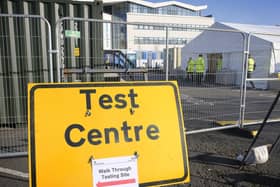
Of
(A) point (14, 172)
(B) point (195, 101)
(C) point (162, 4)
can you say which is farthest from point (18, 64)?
(C) point (162, 4)

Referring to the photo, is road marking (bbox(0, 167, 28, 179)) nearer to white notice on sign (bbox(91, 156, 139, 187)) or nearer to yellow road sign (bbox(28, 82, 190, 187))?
yellow road sign (bbox(28, 82, 190, 187))

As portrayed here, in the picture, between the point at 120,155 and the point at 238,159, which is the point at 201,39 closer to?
the point at 238,159

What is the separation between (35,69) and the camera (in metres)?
5.05

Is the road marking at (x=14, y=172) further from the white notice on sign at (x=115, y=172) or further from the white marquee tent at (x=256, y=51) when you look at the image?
the white marquee tent at (x=256, y=51)

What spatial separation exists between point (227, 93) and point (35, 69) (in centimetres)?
793

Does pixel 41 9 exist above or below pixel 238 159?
above

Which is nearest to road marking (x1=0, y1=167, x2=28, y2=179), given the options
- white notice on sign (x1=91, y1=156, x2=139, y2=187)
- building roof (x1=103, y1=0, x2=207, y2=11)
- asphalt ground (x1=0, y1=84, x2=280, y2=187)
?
asphalt ground (x1=0, y1=84, x2=280, y2=187)

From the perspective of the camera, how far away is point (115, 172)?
168 cm

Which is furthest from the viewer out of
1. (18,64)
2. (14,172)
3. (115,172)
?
(18,64)

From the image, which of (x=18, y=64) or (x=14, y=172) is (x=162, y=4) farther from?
(x=14, y=172)

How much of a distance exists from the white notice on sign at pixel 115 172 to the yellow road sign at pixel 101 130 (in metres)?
0.04

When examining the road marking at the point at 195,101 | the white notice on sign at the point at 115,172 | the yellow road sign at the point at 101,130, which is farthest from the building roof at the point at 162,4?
the white notice on sign at the point at 115,172

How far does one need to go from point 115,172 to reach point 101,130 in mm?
333

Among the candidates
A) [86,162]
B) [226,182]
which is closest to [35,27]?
[86,162]
